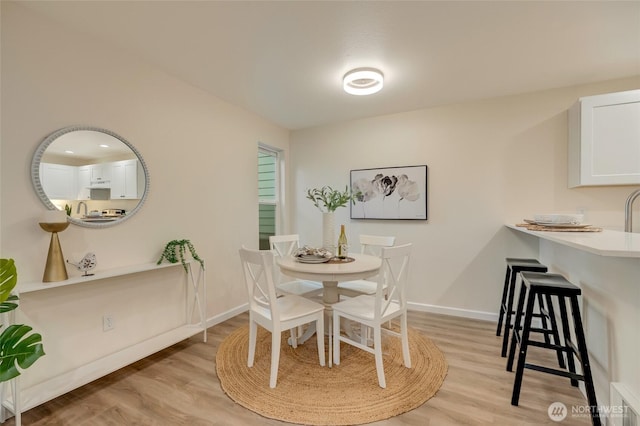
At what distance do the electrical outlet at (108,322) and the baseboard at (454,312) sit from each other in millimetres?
3059

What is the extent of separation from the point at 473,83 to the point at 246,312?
3544 mm

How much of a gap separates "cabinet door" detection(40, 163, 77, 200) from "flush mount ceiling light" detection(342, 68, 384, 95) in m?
2.24

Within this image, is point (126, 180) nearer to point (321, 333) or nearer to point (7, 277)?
point (7, 277)

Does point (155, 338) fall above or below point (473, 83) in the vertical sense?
below

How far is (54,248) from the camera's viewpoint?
1785 millimetres

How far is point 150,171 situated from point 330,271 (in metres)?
1.79

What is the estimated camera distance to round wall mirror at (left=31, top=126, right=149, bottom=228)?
185 centimetres

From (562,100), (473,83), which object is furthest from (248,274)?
(562,100)

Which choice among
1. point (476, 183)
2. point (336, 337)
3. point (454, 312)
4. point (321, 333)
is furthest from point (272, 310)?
point (476, 183)

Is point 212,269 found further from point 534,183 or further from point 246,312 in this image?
point 534,183

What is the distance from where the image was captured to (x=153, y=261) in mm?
2488

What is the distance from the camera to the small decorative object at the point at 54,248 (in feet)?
5.75

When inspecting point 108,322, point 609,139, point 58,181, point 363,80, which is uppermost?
point 363,80
